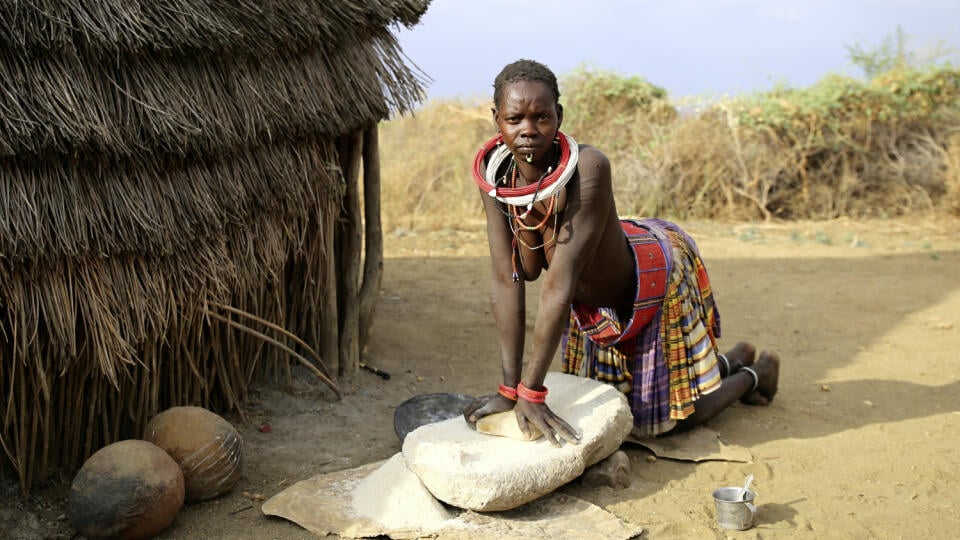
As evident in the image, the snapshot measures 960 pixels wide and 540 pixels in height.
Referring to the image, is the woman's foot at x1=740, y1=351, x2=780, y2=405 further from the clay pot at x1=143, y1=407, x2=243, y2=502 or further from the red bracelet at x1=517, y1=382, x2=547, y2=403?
the clay pot at x1=143, y1=407, x2=243, y2=502

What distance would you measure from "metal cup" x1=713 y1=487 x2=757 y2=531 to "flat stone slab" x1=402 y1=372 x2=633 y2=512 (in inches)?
19.9

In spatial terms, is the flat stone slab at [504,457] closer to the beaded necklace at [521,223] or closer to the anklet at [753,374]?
the beaded necklace at [521,223]

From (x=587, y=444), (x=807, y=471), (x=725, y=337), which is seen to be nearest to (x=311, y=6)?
(x=587, y=444)

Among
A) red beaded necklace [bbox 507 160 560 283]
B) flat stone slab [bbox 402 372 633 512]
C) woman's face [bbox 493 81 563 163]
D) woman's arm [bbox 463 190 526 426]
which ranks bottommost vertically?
flat stone slab [bbox 402 372 633 512]

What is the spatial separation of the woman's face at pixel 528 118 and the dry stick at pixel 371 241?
1755 mm

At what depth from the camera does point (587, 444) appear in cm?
328

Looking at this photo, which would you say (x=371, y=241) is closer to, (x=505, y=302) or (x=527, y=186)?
(x=505, y=302)

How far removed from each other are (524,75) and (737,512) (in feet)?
5.63

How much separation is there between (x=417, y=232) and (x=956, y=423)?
6.23m

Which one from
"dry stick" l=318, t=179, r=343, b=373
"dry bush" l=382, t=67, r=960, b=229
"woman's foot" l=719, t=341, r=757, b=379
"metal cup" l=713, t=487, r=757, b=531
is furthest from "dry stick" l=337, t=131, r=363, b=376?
"dry bush" l=382, t=67, r=960, b=229

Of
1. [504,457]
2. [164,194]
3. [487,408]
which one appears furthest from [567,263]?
[164,194]

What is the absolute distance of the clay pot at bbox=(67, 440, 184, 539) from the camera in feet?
9.85

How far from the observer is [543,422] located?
10.8 ft

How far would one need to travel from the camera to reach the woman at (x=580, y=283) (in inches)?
126
